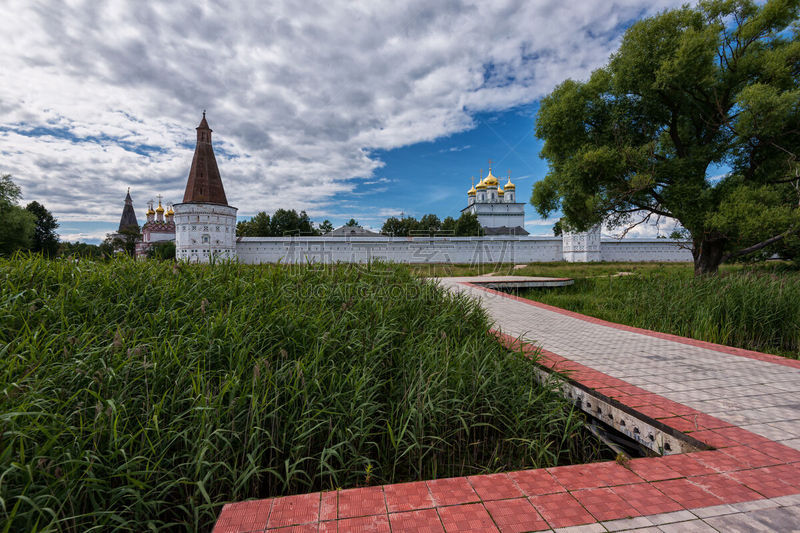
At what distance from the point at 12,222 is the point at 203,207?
14.6 m

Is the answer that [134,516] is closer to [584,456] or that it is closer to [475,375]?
[475,375]

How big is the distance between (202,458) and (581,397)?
2.55 m

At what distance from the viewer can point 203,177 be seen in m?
36.7

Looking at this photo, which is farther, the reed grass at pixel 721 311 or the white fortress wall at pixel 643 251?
the white fortress wall at pixel 643 251

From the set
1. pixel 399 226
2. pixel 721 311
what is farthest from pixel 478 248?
pixel 721 311

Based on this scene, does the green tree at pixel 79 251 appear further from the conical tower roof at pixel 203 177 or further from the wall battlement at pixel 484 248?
the conical tower roof at pixel 203 177

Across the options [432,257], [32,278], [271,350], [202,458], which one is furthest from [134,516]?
[432,257]

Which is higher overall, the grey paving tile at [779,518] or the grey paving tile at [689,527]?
the grey paving tile at [689,527]

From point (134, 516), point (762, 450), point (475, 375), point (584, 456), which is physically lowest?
point (584, 456)

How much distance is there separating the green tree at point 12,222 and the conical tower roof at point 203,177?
41.1 ft

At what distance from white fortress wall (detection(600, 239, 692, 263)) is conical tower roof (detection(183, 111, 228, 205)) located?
1639 inches

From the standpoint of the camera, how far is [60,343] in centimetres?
260

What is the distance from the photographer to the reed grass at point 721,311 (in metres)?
4.98

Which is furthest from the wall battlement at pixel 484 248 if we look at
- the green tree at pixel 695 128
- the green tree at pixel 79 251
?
the green tree at pixel 79 251
